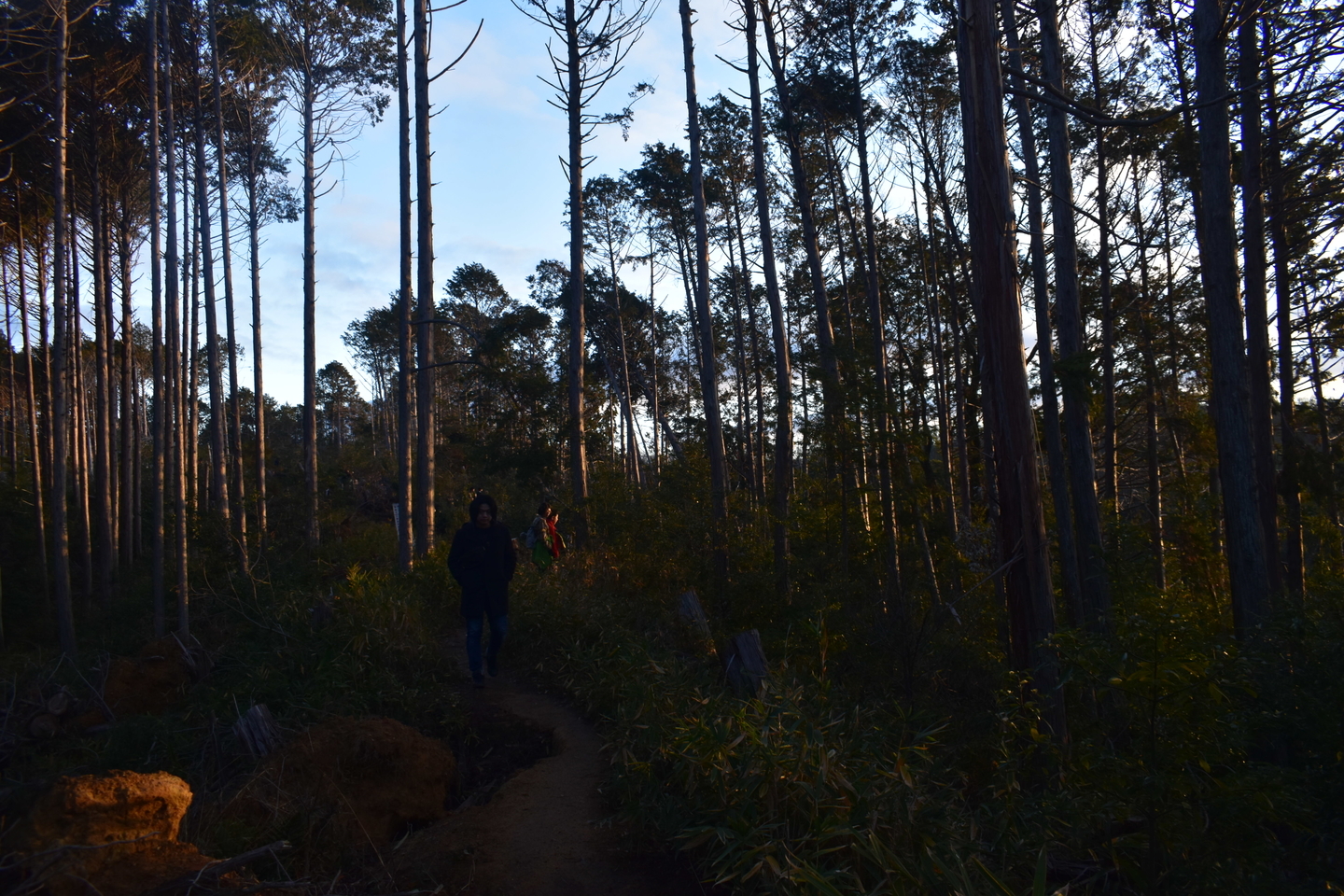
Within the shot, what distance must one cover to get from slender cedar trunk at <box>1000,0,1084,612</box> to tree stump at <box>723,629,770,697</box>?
4858 millimetres

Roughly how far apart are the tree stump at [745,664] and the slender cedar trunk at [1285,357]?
734 centimetres

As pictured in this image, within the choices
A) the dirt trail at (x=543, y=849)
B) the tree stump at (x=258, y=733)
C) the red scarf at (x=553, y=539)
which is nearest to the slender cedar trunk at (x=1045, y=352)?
the red scarf at (x=553, y=539)

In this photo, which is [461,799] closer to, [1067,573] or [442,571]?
[442,571]

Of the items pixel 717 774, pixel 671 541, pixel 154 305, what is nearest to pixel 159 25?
pixel 154 305

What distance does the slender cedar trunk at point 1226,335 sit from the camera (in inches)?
298

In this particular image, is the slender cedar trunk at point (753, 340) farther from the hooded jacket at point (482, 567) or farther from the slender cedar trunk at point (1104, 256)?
the hooded jacket at point (482, 567)

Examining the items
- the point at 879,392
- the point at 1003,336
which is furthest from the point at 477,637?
the point at 879,392

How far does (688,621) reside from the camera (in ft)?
27.9

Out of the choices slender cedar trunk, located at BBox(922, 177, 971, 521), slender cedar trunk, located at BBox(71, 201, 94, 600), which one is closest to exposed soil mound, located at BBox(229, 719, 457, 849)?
slender cedar trunk, located at BBox(922, 177, 971, 521)

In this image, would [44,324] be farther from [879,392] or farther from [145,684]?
[879,392]

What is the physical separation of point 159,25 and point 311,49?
537 centimetres

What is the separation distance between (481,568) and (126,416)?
18.0 metres

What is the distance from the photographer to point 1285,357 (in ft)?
37.2

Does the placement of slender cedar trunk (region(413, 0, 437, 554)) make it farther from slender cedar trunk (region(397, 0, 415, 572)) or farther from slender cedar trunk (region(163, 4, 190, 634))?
slender cedar trunk (region(163, 4, 190, 634))
